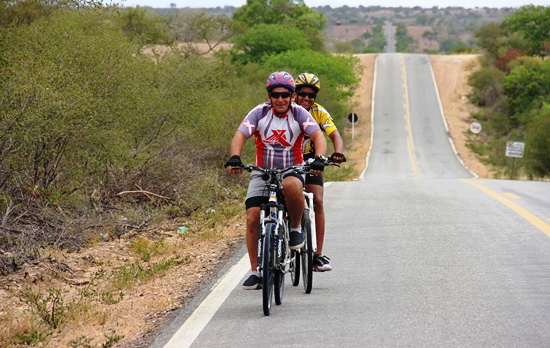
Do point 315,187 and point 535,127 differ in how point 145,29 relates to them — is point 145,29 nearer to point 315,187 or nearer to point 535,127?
point 535,127

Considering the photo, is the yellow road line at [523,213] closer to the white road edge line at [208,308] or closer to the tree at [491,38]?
the white road edge line at [208,308]

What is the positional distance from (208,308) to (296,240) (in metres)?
0.97

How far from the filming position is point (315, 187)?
7672 millimetres

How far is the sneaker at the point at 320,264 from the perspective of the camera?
7.60 metres

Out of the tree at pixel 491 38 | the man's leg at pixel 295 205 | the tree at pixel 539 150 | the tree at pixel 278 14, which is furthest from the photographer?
the tree at pixel 491 38

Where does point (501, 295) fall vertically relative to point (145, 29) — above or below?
below

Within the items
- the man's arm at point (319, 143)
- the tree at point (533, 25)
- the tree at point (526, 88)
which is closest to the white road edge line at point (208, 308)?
the man's arm at point (319, 143)

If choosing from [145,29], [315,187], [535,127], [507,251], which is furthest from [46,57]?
[145,29]

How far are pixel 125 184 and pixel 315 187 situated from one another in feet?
20.1

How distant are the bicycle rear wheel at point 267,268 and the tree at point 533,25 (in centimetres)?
9008

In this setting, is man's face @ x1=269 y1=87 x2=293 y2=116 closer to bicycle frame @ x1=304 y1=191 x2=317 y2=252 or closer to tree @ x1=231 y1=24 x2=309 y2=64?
bicycle frame @ x1=304 y1=191 x2=317 y2=252

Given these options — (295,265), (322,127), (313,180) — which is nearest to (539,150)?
(322,127)

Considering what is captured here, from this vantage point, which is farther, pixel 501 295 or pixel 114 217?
pixel 114 217

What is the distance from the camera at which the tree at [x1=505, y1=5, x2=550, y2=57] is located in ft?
296
